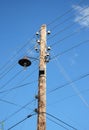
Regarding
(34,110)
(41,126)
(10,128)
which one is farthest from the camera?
(10,128)

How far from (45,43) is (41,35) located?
0.48 meters

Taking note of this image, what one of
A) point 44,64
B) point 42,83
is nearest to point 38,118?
point 42,83

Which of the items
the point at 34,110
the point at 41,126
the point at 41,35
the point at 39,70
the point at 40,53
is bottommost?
the point at 41,126

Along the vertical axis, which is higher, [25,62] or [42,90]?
[25,62]

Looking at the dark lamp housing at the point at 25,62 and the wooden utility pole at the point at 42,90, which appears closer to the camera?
the wooden utility pole at the point at 42,90

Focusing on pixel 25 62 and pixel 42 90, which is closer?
pixel 42 90

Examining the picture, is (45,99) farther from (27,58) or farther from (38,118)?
(27,58)

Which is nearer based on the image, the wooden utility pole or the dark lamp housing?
the wooden utility pole

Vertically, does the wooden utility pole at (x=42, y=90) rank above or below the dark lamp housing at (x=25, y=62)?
below

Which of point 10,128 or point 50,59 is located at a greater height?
point 50,59

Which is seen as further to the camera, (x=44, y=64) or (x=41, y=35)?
(x=41, y=35)

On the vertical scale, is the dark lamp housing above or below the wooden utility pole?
above

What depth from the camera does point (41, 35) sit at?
1434cm

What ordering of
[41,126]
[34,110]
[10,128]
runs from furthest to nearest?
1. [10,128]
2. [34,110]
3. [41,126]
